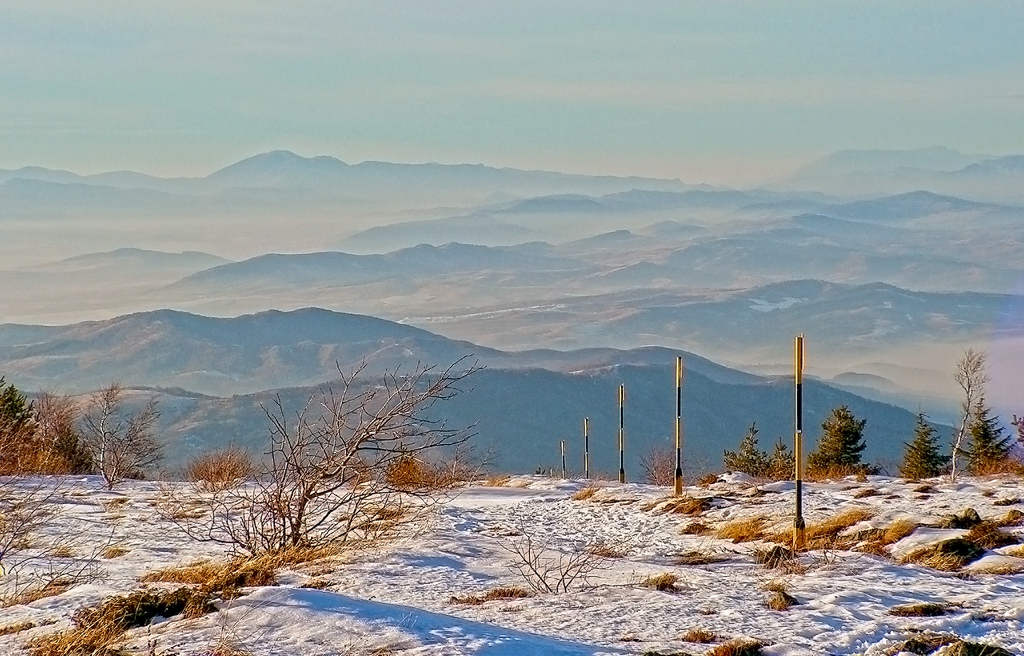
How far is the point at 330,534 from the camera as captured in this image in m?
13.4

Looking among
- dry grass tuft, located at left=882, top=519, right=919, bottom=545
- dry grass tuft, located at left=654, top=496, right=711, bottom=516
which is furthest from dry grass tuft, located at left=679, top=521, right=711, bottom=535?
dry grass tuft, located at left=882, top=519, right=919, bottom=545

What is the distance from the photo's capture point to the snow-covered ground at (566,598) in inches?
309

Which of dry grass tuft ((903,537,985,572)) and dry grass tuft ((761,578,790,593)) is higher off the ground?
dry grass tuft ((761,578,790,593))

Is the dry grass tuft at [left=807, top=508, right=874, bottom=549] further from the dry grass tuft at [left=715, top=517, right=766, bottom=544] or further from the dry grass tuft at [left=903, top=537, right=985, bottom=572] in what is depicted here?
the dry grass tuft at [left=903, top=537, right=985, bottom=572]

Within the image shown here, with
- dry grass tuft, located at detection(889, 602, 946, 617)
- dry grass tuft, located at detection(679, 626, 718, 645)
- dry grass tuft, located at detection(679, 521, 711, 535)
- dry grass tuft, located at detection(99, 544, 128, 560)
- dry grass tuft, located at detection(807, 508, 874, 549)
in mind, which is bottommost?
dry grass tuft, located at detection(679, 521, 711, 535)

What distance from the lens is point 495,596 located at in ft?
31.5

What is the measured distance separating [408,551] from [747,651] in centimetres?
525

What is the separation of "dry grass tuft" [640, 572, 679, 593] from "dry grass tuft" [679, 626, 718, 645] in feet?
4.66

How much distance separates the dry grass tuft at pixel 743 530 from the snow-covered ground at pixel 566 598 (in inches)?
9.3

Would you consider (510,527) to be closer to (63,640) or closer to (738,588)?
(738,588)

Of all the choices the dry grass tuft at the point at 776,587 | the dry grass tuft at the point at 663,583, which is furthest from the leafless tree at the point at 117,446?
the dry grass tuft at the point at 776,587

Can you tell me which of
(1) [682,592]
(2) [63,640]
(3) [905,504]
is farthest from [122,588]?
(3) [905,504]

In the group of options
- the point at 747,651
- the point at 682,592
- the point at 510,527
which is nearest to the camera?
the point at 747,651

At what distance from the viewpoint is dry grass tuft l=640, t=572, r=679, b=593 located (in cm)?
958
